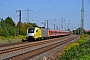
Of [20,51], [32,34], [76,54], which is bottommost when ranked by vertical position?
[20,51]

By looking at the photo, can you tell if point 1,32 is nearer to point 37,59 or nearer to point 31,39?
point 31,39

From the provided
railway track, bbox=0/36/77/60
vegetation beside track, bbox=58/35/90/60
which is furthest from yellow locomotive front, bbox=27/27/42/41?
vegetation beside track, bbox=58/35/90/60

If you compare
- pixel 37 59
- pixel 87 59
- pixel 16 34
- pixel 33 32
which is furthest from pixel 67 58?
pixel 16 34

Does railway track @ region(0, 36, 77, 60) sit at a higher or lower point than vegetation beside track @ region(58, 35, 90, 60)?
lower

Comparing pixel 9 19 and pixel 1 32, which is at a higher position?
pixel 9 19

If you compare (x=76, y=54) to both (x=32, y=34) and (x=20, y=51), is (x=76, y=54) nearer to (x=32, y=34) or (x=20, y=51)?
(x=20, y=51)

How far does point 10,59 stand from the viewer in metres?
17.6

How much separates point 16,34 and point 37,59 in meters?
44.1

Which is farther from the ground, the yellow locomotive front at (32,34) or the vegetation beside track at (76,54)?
the yellow locomotive front at (32,34)

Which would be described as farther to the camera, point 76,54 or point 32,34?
point 32,34

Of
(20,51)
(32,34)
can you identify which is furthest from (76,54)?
(32,34)

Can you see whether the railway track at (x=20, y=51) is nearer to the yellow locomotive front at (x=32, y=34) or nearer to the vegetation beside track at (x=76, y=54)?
the vegetation beside track at (x=76, y=54)

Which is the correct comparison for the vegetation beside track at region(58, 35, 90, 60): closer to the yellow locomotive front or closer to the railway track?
the railway track

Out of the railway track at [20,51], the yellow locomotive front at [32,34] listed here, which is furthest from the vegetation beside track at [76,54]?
the yellow locomotive front at [32,34]
